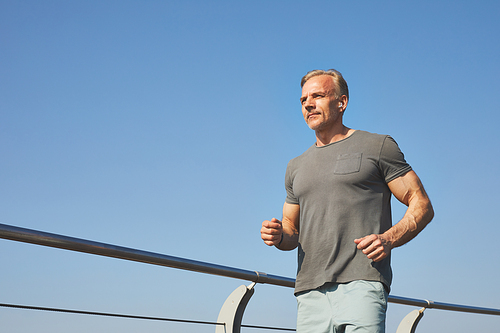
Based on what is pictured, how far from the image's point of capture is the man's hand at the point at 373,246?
171 centimetres

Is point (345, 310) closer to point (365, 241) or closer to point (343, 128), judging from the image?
point (365, 241)

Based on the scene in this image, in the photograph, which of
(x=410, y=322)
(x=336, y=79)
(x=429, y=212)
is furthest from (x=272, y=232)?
(x=410, y=322)

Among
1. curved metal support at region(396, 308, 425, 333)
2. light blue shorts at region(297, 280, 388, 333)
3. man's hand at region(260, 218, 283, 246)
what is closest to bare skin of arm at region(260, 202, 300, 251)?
man's hand at region(260, 218, 283, 246)

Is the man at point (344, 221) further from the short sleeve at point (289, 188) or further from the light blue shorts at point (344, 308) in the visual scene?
the short sleeve at point (289, 188)

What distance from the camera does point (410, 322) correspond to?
395cm

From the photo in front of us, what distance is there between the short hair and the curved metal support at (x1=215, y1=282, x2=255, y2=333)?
1.09 metres

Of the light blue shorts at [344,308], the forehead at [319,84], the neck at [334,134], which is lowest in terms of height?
the light blue shorts at [344,308]

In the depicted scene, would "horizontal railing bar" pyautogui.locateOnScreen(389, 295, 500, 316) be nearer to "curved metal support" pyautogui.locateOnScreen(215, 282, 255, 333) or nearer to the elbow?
"curved metal support" pyautogui.locateOnScreen(215, 282, 255, 333)

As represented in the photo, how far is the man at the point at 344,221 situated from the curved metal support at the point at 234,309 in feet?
1.72

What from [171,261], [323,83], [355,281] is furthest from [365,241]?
[171,261]

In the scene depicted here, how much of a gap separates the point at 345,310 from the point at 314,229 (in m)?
0.36

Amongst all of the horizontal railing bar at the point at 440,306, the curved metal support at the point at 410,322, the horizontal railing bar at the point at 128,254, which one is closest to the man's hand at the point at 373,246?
the horizontal railing bar at the point at 128,254

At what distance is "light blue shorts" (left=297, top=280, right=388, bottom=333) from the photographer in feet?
5.66

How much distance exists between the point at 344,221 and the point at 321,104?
55cm
